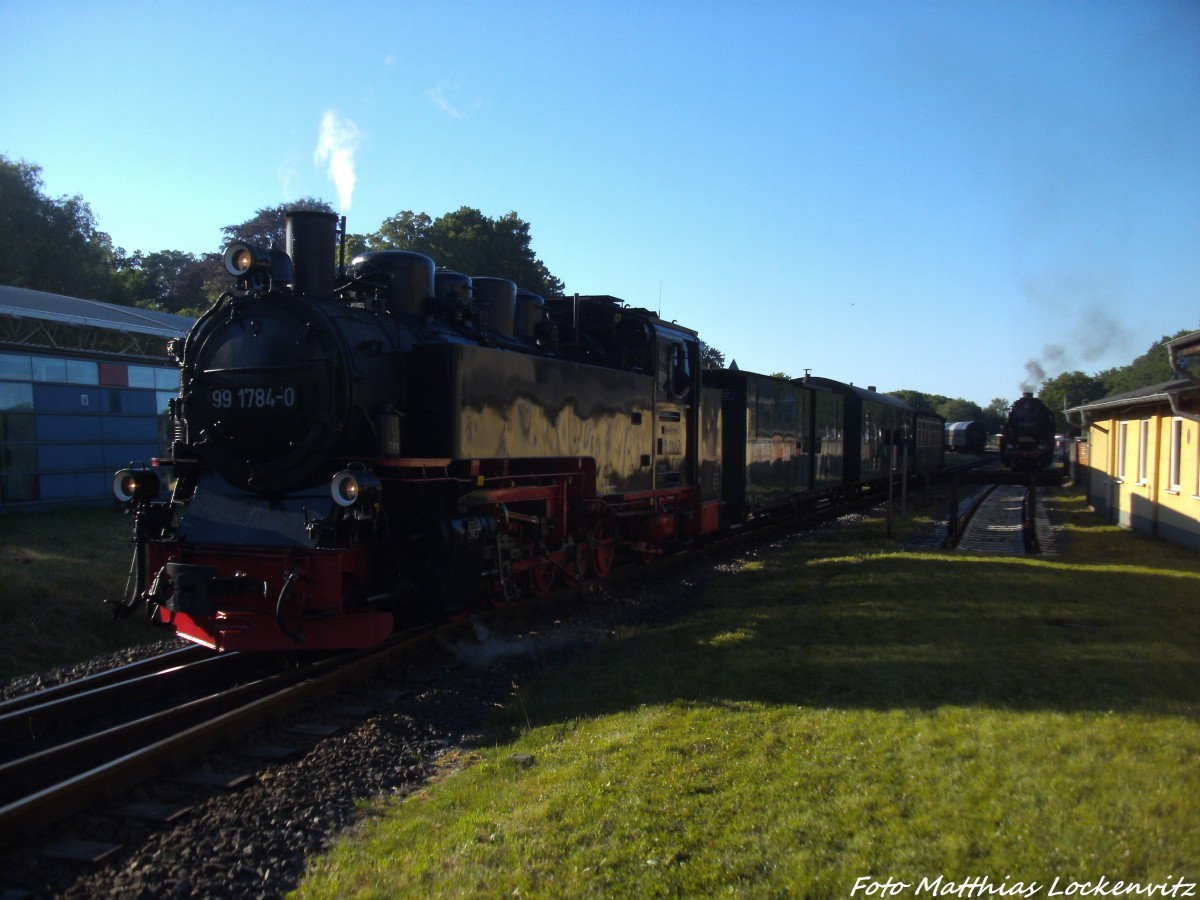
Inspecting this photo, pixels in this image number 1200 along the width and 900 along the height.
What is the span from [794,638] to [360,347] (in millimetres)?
4632

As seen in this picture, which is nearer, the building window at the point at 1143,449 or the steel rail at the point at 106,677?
the steel rail at the point at 106,677

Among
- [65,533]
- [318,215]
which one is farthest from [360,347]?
[65,533]

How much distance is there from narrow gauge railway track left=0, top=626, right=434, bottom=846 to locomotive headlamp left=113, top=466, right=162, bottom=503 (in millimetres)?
1688

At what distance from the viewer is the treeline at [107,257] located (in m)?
35.1

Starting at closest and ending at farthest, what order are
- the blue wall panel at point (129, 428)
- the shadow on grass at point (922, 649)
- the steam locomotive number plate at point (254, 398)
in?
the shadow on grass at point (922, 649)
the steam locomotive number plate at point (254, 398)
the blue wall panel at point (129, 428)

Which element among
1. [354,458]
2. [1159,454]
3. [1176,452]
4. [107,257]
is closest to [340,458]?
[354,458]

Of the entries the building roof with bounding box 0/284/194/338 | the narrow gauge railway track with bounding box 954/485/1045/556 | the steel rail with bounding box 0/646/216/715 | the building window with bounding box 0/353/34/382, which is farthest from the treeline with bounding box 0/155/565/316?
the steel rail with bounding box 0/646/216/715

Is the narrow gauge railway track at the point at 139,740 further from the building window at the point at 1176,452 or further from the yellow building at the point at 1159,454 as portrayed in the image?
the building window at the point at 1176,452

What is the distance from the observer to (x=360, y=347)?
7.25m

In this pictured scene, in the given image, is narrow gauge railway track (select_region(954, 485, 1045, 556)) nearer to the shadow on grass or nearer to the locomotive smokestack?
the shadow on grass

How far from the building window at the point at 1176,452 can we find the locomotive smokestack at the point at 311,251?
13.7m

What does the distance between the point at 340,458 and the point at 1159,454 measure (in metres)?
14.4

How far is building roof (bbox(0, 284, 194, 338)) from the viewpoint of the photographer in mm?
14789

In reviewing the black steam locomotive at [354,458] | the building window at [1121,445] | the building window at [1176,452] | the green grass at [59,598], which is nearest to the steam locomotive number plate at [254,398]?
the black steam locomotive at [354,458]
